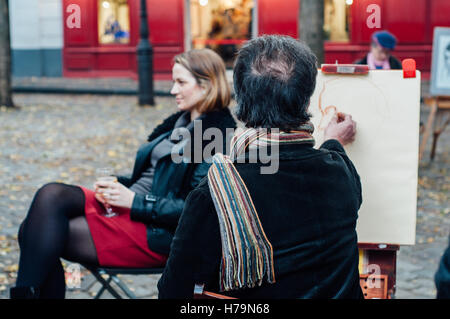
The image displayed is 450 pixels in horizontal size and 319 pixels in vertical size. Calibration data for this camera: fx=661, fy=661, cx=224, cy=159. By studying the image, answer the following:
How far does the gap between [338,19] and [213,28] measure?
321 centimetres

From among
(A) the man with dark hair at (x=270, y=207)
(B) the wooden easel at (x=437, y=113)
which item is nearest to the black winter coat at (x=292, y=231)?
(A) the man with dark hair at (x=270, y=207)

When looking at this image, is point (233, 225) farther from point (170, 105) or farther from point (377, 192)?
point (170, 105)

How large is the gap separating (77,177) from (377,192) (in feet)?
16.3

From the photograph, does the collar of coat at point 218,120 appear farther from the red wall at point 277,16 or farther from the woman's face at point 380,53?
the red wall at point 277,16

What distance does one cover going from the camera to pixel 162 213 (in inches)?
116

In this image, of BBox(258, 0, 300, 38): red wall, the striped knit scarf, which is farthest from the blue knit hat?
BBox(258, 0, 300, 38): red wall

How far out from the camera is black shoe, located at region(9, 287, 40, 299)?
9.09ft

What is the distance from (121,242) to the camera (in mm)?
2947

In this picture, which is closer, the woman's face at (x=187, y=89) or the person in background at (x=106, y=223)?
the person in background at (x=106, y=223)

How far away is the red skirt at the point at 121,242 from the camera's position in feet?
9.62

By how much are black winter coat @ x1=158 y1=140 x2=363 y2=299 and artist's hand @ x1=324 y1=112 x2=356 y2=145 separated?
0.44 metres

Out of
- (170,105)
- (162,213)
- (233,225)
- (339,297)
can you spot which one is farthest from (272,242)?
(170,105)

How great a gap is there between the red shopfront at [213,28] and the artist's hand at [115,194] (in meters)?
13.2

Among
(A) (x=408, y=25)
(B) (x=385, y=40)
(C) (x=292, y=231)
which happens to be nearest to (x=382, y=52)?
(B) (x=385, y=40)
